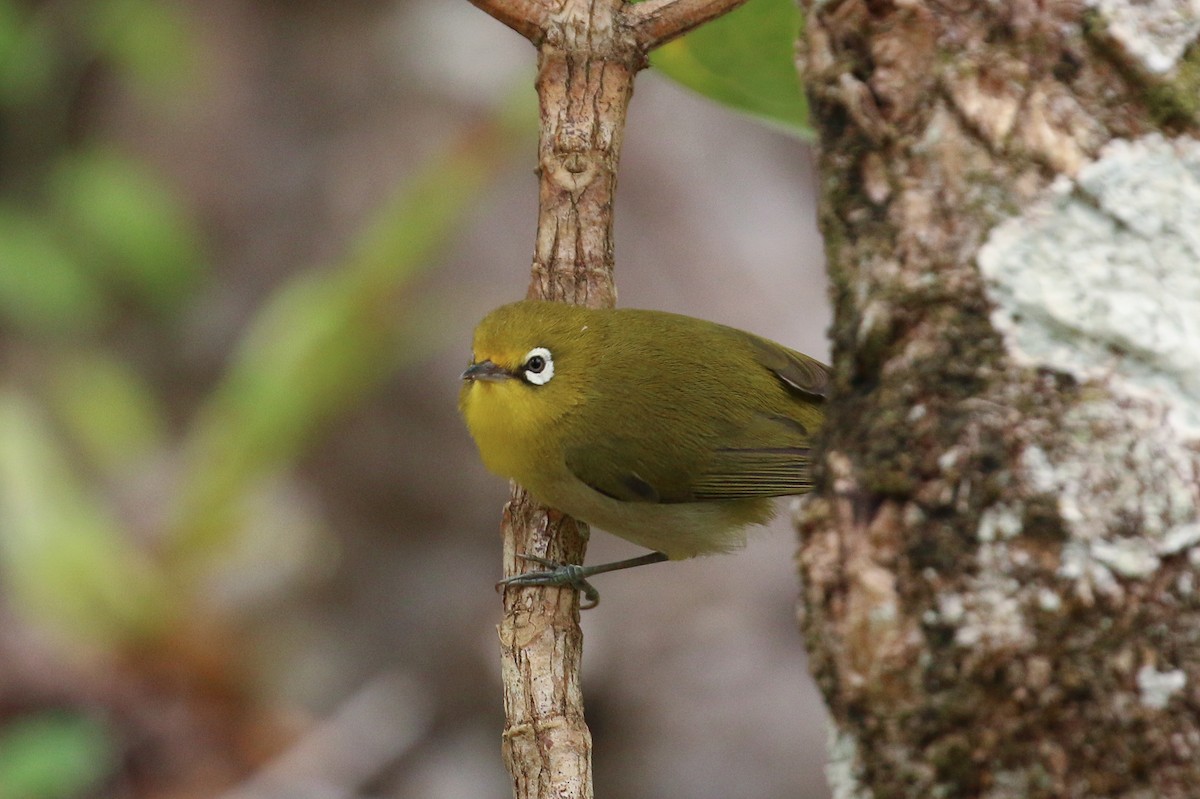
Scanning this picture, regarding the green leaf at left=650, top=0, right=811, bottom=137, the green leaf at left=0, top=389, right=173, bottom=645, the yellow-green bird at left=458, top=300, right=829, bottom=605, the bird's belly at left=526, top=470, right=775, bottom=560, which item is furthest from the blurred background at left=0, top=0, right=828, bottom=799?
the green leaf at left=650, top=0, right=811, bottom=137

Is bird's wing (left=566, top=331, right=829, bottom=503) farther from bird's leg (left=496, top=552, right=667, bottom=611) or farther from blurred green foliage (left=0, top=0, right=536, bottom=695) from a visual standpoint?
blurred green foliage (left=0, top=0, right=536, bottom=695)

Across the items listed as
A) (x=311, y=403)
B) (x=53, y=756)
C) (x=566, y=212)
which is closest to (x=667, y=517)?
(x=566, y=212)

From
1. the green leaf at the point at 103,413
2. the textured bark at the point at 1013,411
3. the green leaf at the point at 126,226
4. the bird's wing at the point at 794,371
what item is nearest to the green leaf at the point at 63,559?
the green leaf at the point at 103,413

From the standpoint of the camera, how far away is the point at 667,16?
2.81 m

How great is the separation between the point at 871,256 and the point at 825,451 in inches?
9.2

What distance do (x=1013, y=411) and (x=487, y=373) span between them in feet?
6.92

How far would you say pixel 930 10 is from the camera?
57.7 inches

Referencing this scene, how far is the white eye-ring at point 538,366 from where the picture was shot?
129 inches

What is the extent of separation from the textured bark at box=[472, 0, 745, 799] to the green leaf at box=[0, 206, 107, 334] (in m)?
3.83

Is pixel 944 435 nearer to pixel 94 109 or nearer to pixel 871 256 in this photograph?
pixel 871 256

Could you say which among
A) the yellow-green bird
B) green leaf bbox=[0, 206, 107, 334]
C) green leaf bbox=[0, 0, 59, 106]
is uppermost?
green leaf bbox=[0, 0, 59, 106]

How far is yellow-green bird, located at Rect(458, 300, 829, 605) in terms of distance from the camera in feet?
10.7

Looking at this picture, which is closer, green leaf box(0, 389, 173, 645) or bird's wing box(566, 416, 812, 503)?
bird's wing box(566, 416, 812, 503)

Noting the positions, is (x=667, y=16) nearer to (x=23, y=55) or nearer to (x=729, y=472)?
(x=729, y=472)
